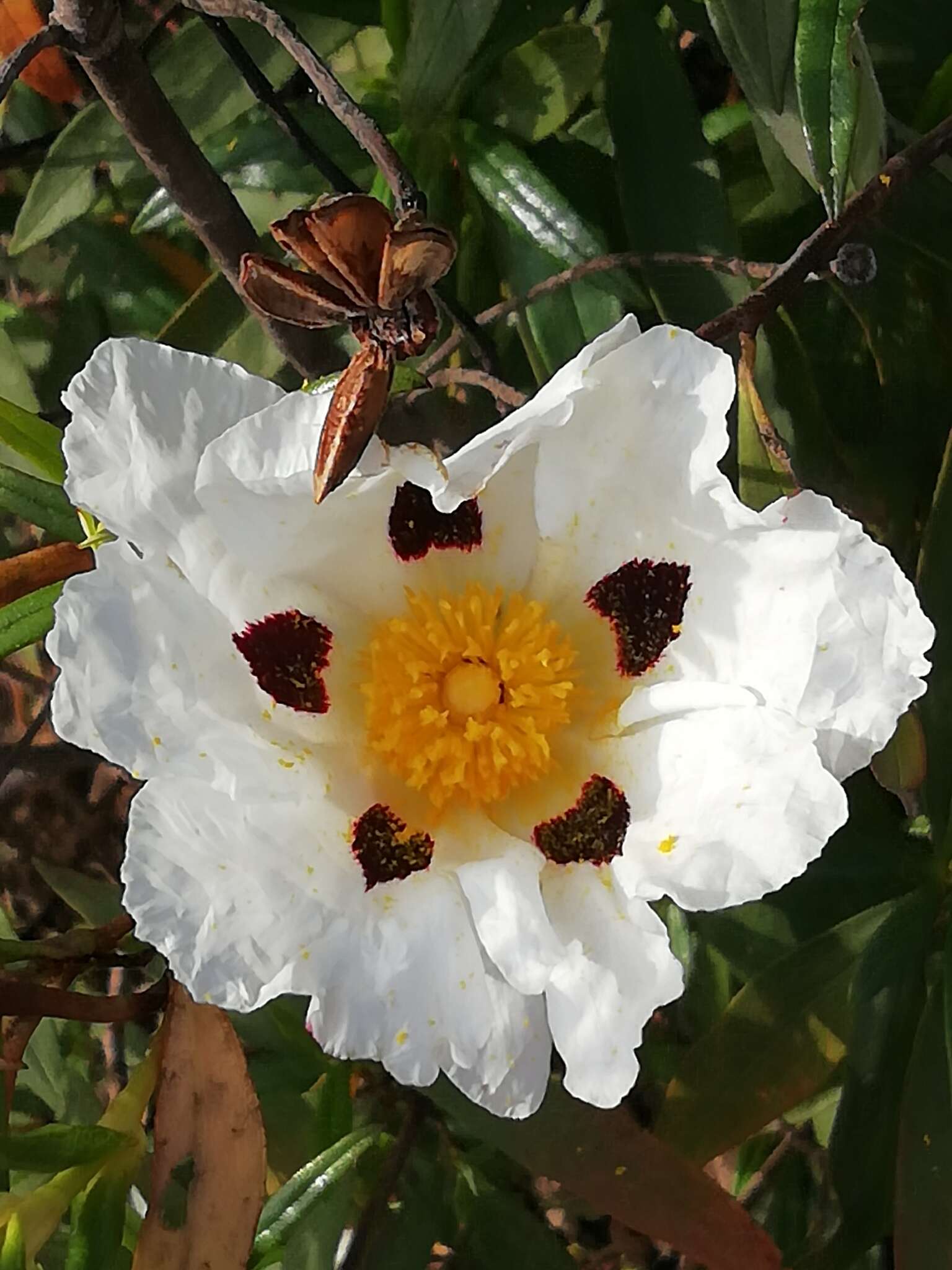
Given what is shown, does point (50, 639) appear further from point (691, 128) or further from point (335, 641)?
point (691, 128)

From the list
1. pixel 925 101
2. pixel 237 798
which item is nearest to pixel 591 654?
pixel 237 798

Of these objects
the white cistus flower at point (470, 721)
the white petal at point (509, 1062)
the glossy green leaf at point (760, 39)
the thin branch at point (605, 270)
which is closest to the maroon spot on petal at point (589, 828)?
the white cistus flower at point (470, 721)

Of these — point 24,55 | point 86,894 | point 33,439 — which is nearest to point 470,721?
point 33,439

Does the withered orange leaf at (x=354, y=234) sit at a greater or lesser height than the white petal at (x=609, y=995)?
greater

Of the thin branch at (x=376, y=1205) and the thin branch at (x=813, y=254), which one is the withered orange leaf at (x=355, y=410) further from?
the thin branch at (x=376, y=1205)

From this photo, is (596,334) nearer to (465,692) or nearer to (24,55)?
(465,692)

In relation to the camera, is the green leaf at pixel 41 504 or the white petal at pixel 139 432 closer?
the white petal at pixel 139 432
